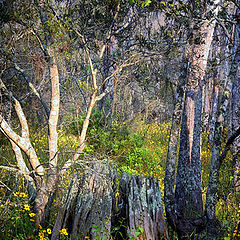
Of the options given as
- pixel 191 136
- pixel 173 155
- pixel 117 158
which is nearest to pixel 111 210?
pixel 173 155

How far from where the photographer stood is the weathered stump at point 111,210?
2.82 meters

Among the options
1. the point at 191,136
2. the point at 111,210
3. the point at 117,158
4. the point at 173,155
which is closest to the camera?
the point at 111,210

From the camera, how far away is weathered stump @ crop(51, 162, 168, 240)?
9.26 ft

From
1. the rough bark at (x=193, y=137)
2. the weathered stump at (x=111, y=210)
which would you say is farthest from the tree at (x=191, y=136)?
the weathered stump at (x=111, y=210)

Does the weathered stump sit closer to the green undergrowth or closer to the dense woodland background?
the dense woodland background

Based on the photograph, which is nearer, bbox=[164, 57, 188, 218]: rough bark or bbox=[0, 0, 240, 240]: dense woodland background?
bbox=[0, 0, 240, 240]: dense woodland background

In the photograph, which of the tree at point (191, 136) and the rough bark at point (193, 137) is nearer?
the tree at point (191, 136)

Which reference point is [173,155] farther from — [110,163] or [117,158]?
[117,158]

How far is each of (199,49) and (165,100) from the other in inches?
341

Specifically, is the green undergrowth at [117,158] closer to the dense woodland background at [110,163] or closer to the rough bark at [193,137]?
the dense woodland background at [110,163]

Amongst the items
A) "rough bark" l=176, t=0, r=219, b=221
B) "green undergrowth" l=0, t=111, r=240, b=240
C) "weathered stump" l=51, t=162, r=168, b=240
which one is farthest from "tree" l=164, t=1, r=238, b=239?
"weathered stump" l=51, t=162, r=168, b=240

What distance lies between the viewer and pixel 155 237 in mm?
2918

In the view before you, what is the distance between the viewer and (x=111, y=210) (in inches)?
120

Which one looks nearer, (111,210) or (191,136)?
(111,210)
